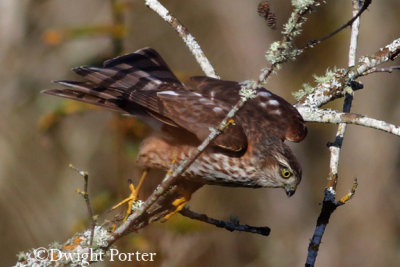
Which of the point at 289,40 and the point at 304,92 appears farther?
the point at 304,92

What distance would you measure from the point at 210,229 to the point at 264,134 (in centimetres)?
268

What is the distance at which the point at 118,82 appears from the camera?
4758 mm

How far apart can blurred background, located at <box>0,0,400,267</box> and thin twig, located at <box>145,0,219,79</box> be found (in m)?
0.81

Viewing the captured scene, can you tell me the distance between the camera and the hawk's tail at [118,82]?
4617 millimetres

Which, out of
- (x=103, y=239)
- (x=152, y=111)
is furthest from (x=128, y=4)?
(x=103, y=239)

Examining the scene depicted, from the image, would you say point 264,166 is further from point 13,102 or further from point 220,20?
point 220,20

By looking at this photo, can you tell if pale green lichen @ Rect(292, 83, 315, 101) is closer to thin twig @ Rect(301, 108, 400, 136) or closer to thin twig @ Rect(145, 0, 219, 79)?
thin twig @ Rect(301, 108, 400, 136)

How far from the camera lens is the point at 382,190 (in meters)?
9.91

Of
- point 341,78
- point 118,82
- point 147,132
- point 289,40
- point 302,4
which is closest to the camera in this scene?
point 302,4

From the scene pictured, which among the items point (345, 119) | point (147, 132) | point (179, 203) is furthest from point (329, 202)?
point (147, 132)

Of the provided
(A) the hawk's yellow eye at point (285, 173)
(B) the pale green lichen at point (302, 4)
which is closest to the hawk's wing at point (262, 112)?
(A) the hawk's yellow eye at point (285, 173)

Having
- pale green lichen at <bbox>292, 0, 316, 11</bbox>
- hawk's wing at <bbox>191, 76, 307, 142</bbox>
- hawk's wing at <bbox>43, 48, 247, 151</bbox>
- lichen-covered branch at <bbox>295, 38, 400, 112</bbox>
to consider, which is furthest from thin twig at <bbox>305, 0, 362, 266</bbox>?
pale green lichen at <bbox>292, 0, 316, 11</bbox>

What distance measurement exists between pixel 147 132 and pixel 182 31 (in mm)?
837

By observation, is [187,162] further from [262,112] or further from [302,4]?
[262,112]
